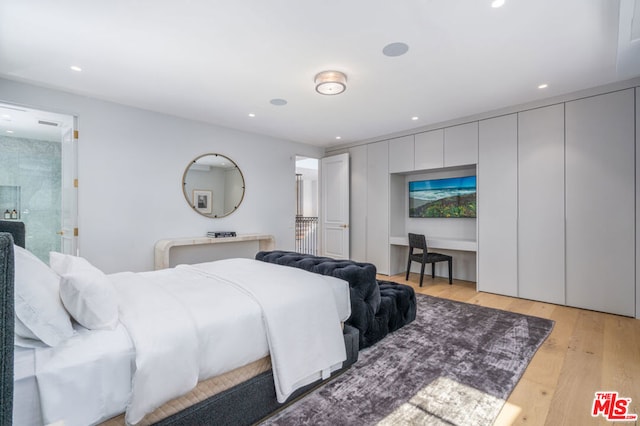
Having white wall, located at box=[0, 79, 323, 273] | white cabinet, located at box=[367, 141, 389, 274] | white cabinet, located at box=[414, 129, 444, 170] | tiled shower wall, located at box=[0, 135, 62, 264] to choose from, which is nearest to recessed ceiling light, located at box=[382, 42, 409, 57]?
white cabinet, located at box=[414, 129, 444, 170]

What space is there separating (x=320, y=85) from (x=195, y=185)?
8.54ft

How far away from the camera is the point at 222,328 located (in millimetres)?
1486

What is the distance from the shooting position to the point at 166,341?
131cm

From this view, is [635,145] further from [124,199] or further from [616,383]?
[124,199]


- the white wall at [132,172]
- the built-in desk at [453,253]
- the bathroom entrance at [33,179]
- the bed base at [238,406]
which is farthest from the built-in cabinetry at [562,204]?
the bathroom entrance at [33,179]

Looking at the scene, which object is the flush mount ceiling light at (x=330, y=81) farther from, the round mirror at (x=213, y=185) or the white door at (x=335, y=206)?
the white door at (x=335, y=206)

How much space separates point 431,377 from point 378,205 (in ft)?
12.5

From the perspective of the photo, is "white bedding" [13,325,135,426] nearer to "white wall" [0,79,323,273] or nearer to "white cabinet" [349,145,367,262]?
"white wall" [0,79,323,273]

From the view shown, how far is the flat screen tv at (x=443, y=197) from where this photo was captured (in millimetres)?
4953

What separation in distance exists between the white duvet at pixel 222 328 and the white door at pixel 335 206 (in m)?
3.84

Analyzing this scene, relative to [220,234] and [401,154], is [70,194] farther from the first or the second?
[401,154]

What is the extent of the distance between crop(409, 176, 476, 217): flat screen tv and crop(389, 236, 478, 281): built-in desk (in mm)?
476

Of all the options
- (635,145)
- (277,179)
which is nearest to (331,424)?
(635,145)

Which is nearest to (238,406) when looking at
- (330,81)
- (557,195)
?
(330,81)
